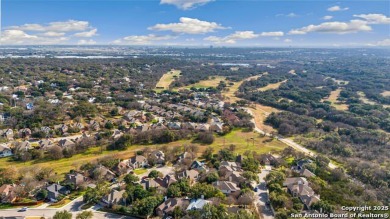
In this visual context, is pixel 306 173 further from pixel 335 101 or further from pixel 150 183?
pixel 335 101

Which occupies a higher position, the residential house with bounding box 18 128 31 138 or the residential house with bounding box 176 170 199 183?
the residential house with bounding box 18 128 31 138

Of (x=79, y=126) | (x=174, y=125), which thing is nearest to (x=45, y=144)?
(x=79, y=126)

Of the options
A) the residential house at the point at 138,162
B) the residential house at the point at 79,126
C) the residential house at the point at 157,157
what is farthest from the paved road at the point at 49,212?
the residential house at the point at 79,126

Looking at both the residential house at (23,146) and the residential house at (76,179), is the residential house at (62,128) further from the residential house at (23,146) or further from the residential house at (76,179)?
the residential house at (76,179)

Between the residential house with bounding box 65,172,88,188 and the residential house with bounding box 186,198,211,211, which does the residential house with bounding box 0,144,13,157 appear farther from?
the residential house with bounding box 186,198,211,211

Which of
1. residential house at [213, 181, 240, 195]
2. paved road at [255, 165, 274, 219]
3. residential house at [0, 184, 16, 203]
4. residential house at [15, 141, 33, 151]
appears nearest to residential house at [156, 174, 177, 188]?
residential house at [213, 181, 240, 195]
